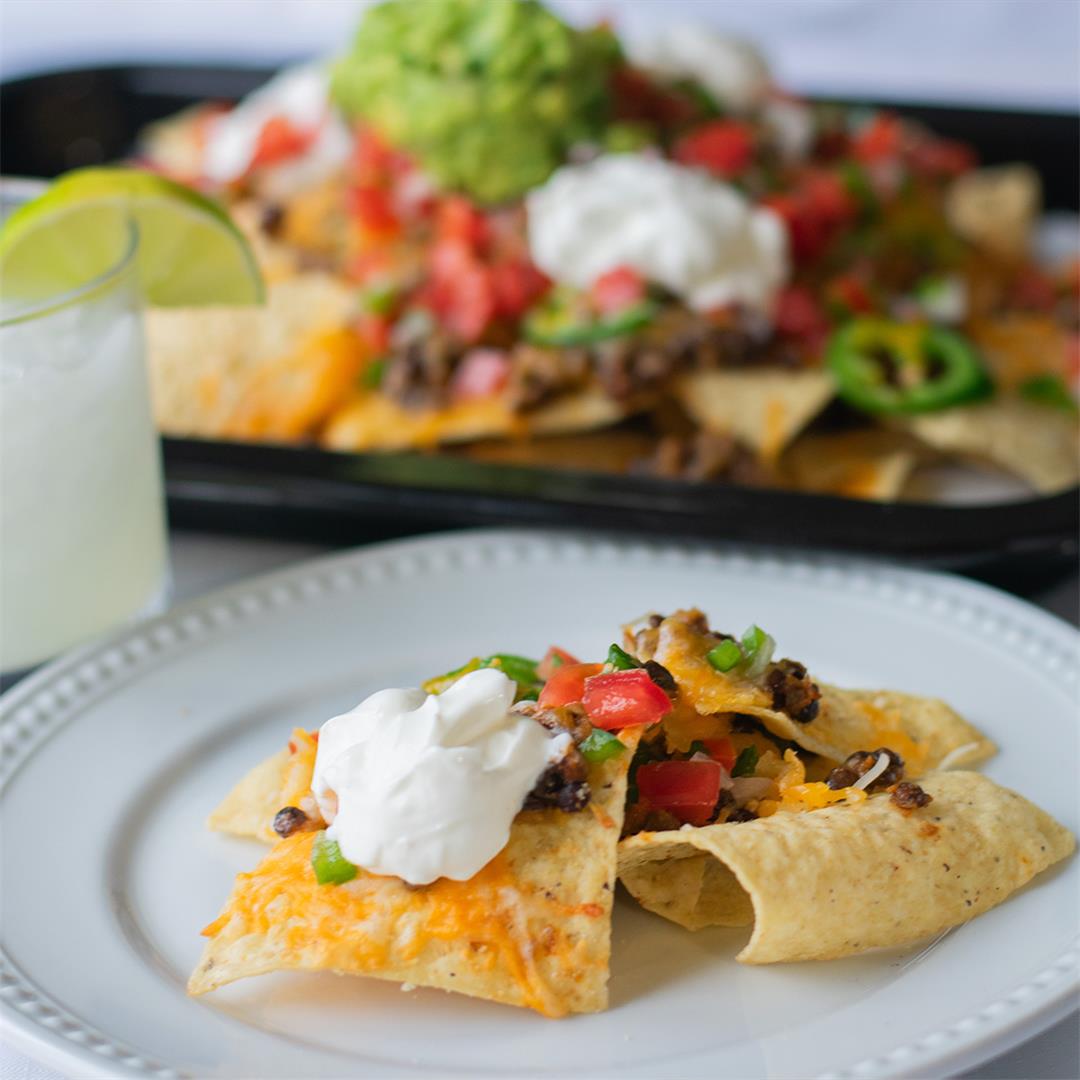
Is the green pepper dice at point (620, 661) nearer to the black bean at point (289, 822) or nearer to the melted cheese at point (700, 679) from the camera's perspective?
the melted cheese at point (700, 679)

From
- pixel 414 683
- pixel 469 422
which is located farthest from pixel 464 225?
pixel 414 683

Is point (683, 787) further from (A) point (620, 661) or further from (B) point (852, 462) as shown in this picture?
(B) point (852, 462)

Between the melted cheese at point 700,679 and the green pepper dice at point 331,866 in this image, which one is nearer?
the green pepper dice at point 331,866

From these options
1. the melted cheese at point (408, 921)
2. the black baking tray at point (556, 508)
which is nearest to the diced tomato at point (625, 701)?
the melted cheese at point (408, 921)

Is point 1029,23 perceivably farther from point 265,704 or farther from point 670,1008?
point 670,1008

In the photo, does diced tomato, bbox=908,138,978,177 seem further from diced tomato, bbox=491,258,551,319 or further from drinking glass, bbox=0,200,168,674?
drinking glass, bbox=0,200,168,674

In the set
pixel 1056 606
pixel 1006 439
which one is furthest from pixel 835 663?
pixel 1006 439
